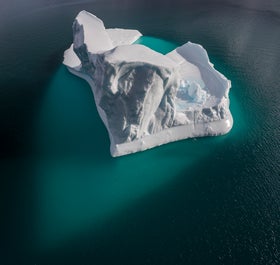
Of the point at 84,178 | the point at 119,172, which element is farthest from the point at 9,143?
the point at 119,172

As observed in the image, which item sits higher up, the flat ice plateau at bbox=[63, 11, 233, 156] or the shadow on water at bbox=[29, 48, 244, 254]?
the flat ice plateau at bbox=[63, 11, 233, 156]

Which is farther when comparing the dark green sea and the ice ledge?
the ice ledge

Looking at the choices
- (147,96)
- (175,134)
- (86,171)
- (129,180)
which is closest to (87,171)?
(86,171)

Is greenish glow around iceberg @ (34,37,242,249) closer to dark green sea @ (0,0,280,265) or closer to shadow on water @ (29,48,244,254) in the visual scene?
shadow on water @ (29,48,244,254)

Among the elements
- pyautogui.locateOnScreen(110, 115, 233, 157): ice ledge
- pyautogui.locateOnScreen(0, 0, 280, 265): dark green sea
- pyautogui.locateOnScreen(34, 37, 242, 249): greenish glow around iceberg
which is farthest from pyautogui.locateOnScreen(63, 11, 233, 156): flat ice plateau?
pyautogui.locateOnScreen(0, 0, 280, 265): dark green sea

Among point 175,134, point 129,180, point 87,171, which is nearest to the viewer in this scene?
point 129,180

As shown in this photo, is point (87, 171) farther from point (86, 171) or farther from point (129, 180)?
point (129, 180)
